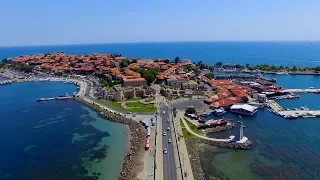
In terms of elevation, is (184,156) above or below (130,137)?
above

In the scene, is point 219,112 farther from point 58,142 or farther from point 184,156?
point 58,142

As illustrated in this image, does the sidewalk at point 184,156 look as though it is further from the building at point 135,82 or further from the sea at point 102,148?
the building at point 135,82

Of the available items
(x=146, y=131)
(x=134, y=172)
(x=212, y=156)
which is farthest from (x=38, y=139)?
(x=212, y=156)

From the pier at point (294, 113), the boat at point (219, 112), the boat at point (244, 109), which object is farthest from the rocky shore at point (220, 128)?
the pier at point (294, 113)

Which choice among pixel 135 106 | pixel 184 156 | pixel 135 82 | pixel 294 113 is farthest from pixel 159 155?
pixel 135 82

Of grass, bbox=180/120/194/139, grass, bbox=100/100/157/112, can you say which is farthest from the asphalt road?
grass, bbox=100/100/157/112

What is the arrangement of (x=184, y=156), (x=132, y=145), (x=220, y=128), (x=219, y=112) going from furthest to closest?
(x=219, y=112), (x=220, y=128), (x=132, y=145), (x=184, y=156)

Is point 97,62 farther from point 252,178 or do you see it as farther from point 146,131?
point 252,178
